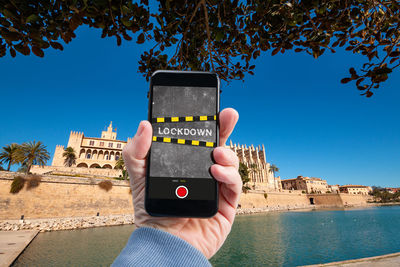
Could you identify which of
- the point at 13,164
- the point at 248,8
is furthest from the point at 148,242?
the point at 13,164

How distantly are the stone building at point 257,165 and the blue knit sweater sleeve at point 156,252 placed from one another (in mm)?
76262

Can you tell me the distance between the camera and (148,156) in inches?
59.3

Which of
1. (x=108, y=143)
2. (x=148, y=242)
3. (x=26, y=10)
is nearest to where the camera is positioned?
(x=148, y=242)

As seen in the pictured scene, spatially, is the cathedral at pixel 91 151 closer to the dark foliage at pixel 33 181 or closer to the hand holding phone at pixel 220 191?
the dark foliage at pixel 33 181

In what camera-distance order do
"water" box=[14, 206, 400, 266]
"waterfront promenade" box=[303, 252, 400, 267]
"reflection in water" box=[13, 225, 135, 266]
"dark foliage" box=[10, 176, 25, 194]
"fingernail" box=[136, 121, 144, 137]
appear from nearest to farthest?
"fingernail" box=[136, 121, 144, 137], "waterfront promenade" box=[303, 252, 400, 267], "reflection in water" box=[13, 225, 135, 266], "water" box=[14, 206, 400, 266], "dark foliage" box=[10, 176, 25, 194]

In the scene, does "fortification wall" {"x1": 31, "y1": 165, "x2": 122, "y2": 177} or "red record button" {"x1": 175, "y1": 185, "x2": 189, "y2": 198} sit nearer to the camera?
"red record button" {"x1": 175, "y1": 185, "x2": 189, "y2": 198}

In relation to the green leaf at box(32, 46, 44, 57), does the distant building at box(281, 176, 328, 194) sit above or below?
above

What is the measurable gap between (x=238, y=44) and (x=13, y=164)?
4095cm

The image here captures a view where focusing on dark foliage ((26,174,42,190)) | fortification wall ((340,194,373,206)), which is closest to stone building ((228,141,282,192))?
fortification wall ((340,194,373,206))

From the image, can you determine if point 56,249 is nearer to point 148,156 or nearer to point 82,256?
point 82,256

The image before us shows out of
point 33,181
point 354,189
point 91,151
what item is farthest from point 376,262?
point 354,189

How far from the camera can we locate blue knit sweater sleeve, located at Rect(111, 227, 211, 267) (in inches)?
41.6

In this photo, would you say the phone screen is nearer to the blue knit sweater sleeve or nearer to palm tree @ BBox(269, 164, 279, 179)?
the blue knit sweater sleeve

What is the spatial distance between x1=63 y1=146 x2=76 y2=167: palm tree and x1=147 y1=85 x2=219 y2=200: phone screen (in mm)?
60135
